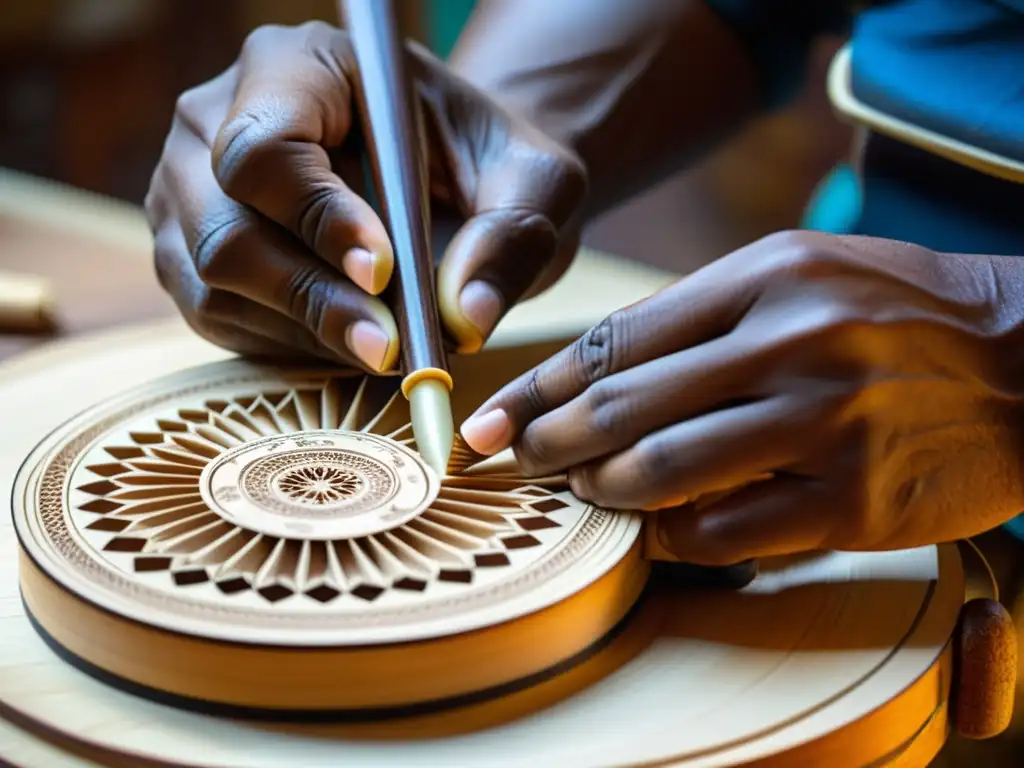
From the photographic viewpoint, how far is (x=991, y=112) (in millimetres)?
1041

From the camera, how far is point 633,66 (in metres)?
1.33

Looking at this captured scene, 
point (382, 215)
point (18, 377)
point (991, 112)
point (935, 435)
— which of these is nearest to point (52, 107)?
point (18, 377)

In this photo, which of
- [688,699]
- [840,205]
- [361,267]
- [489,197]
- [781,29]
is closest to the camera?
[688,699]

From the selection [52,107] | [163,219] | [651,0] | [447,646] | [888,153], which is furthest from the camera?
[52,107]

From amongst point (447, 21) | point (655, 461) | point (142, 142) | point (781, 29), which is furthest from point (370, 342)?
point (142, 142)

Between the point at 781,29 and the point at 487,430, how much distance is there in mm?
851

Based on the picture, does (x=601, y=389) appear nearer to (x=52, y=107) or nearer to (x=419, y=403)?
(x=419, y=403)

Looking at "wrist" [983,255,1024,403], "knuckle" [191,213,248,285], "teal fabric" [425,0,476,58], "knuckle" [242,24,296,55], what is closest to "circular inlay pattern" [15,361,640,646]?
"knuckle" [191,213,248,285]

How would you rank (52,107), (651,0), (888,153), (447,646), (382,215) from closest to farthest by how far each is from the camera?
1. (447,646)
2. (382,215)
3. (888,153)
4. (651,0)
5. (52,107)

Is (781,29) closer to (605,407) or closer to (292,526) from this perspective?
(605,407)

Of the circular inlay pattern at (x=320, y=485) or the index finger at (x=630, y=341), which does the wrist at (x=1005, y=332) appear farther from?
the circular inlay pattern at (x=320, y=485)

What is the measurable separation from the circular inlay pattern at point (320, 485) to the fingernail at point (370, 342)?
7 cm

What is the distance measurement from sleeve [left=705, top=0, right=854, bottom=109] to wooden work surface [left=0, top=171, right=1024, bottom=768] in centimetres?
29

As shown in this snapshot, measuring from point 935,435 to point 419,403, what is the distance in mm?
347
